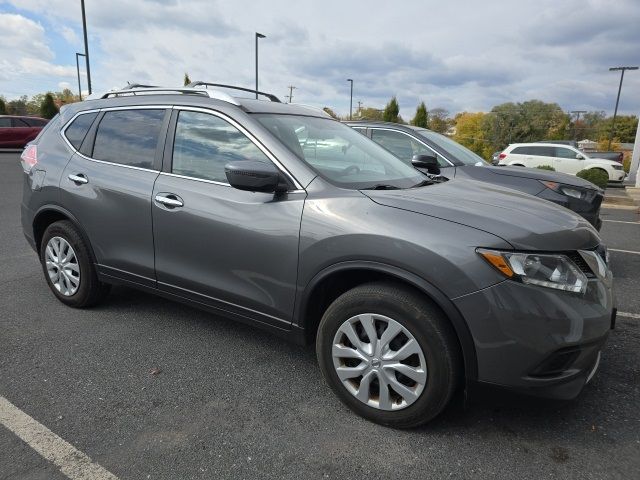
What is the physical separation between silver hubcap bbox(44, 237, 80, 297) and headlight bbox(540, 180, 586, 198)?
483cm

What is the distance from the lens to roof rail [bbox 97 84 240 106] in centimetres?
310

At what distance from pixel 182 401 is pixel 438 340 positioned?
147 cm

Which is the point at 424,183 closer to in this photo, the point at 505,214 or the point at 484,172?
the point at 505,214

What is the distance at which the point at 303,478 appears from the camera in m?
2.10

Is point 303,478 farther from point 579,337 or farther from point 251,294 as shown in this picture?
point 579,337

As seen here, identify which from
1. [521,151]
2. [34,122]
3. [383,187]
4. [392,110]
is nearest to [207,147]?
[383,187]

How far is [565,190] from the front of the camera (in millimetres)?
5273

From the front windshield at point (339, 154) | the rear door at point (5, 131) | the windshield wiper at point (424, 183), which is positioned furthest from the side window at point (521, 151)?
the rear door at point (5, 131)

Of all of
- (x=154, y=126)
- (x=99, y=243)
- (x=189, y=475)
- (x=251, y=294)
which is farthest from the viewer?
(x=99, y=243)

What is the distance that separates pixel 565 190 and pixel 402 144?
199cm

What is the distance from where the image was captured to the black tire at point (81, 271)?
3.68 metres

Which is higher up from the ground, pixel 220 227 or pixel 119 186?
pixel 119 186

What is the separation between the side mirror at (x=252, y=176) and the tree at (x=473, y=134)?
57810 mm

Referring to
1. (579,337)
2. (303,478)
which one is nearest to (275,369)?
(303,478)
